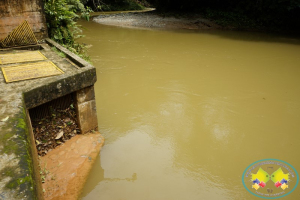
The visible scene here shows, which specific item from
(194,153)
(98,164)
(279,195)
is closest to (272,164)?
(279,195)

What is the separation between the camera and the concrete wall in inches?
199

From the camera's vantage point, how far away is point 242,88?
6082mm

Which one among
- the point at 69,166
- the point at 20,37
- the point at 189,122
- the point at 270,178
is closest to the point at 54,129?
the point at 69,166

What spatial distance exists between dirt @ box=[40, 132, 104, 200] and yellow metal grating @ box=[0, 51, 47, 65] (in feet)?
5.64

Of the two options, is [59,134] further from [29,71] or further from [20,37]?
[20,37]

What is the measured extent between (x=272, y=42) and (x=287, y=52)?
2.49 meters

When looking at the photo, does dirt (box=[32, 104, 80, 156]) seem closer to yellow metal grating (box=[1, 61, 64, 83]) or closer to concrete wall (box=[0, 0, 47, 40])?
yellow metal grating (box=[1, 61, 64, 83])

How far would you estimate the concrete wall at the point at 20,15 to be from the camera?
16.6 ft

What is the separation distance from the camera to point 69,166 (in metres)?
3.18

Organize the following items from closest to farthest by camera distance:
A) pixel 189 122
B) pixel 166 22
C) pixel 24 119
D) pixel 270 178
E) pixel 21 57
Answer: pixel 24 119 → pixel 270 178 → pixel 21 57 → pixel 189 122 → pixel 166 22

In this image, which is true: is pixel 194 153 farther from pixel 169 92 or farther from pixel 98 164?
pixel 169 92

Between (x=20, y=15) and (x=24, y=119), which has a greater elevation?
(x=20, y=15)

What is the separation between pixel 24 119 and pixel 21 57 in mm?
2475

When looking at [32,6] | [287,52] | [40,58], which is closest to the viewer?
[40,58]
